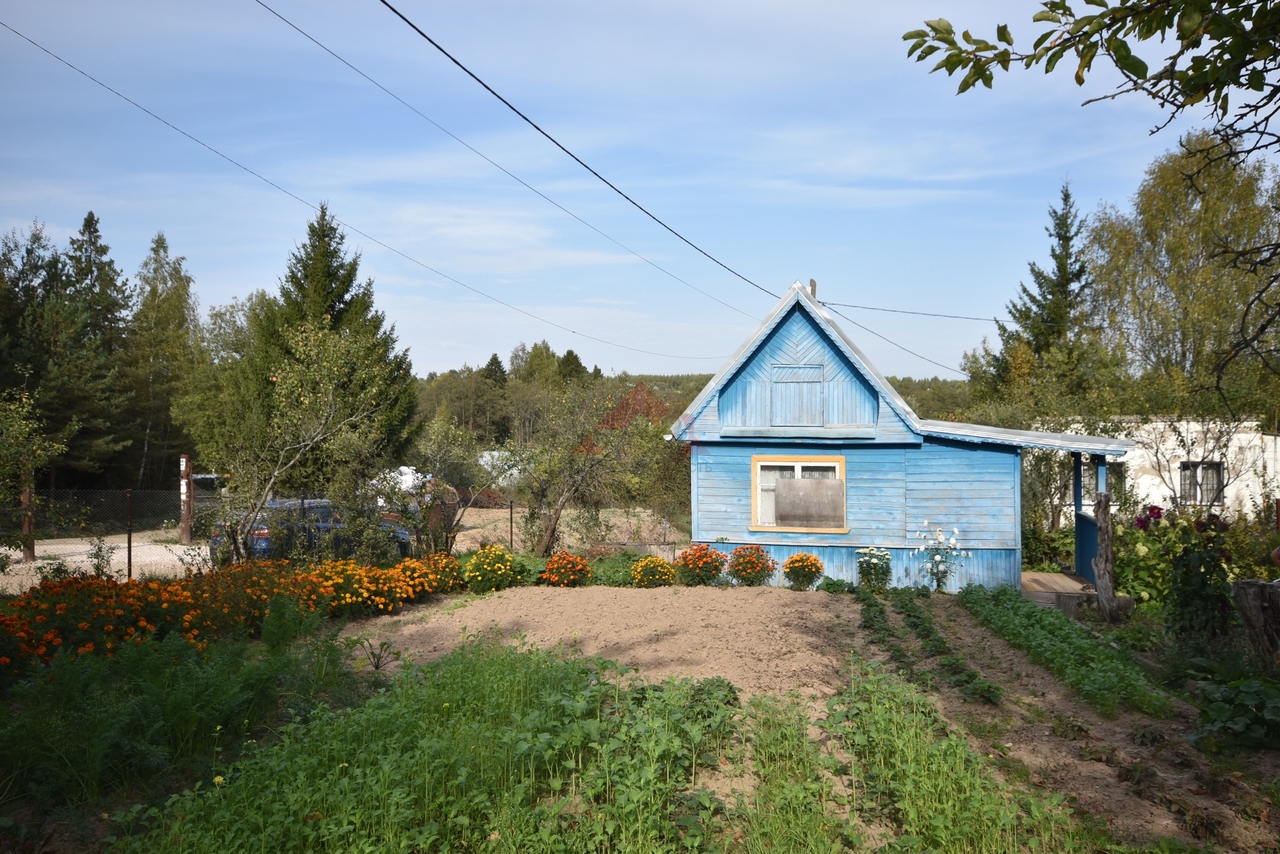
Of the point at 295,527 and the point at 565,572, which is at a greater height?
the point at 295,527

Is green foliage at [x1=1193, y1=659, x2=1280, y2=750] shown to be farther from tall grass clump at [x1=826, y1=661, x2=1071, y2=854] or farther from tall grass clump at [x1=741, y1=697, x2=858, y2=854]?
tall grass clump at [x1=741, y1=697, x2=858, y2=854]

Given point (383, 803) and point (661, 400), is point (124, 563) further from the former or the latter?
point (661, 400)

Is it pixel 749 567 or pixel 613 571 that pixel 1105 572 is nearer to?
pixel 749 567

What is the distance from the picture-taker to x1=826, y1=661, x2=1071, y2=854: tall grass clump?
4453 mm

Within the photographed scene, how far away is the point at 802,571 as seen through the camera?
556 inches

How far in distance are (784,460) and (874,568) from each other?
241cm

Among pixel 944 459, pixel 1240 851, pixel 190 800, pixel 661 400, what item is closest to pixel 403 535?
pixel 944 459

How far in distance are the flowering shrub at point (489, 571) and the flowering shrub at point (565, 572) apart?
553 millimetres

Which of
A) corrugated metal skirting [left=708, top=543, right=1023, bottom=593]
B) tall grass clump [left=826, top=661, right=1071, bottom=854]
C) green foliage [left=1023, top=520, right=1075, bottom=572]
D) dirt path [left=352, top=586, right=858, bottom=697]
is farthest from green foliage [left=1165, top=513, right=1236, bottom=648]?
green foliage [left=1023, top=520, right=1075, bottom=572]

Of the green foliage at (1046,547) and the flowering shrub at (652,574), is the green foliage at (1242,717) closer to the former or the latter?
the flowering shrub at (652,574)

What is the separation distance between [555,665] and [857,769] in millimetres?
2665

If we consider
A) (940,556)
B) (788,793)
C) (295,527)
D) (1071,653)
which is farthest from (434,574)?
(788,793)

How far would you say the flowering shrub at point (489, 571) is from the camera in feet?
42.7

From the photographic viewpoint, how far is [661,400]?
33.4 m
